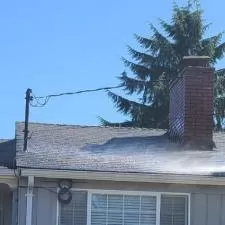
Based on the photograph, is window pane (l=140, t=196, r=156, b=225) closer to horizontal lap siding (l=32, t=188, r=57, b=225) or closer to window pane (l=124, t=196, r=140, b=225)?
window pane (l=124, t=196, r=140, b=225)

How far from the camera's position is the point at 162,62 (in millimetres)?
30953

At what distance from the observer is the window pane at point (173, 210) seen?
39.1 ft

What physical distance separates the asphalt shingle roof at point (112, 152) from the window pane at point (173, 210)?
0.51 meters

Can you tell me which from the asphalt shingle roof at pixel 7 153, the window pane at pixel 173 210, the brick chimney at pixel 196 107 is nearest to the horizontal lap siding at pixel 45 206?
the asphalt shingle roof at pixel 7 153

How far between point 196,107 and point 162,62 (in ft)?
54.1

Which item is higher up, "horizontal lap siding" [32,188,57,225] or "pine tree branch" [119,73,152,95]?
"pine tree branch" [119,73,152,95]

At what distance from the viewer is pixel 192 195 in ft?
38.8

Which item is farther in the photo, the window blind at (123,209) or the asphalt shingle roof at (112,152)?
the window blind at (123,209)

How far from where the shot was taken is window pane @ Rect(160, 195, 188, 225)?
11.9m

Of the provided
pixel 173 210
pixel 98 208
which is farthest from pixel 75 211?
pixel 173 210

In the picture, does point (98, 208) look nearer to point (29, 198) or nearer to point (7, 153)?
point (29, 198)

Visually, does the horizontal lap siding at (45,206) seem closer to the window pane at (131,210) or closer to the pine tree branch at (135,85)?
the window pane at (131,210)

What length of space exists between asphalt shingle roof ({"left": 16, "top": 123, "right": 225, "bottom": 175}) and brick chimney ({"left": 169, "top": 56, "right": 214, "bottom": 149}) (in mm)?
268

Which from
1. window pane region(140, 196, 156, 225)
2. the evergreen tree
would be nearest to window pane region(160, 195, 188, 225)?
window pane region(140, 196, 156, 225)
